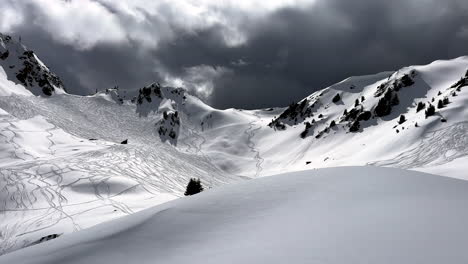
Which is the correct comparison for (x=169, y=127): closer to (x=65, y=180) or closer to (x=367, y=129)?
(x=367, y=129)

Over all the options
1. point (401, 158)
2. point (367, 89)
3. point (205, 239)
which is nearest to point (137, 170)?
point (401, 158)

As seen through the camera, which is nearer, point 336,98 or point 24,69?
point 24,69

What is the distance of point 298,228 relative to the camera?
4.77m

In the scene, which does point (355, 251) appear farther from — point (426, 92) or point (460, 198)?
point (426, 92)

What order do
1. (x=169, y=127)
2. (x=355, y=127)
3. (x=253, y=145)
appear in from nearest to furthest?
(x=355, y=127) → (x=253, y=145) → (x=169, y=127)

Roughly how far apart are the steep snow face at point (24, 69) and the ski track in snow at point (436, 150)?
126 m

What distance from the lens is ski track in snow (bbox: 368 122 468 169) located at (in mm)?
45125

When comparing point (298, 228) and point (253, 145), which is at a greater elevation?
point (253, 145)

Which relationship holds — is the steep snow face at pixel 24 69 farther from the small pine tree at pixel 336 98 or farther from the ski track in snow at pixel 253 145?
the small pine tree at pixel 336 98

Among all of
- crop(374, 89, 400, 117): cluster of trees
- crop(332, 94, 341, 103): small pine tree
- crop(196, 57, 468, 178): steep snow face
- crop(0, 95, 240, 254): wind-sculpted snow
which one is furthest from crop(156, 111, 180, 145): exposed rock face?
crop(374, 89, 400, 117): cluster of trees

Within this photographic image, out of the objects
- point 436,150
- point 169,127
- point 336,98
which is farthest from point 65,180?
point 336,98

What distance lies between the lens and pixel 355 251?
12.7ft

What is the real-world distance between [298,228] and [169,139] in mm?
117227

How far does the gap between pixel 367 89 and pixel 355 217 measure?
460 feet
